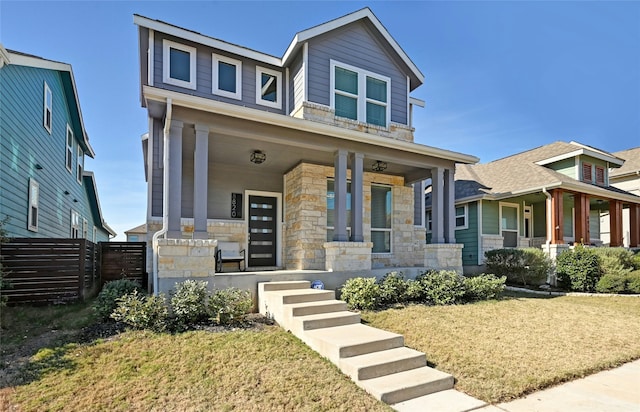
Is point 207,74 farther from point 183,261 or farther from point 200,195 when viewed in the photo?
point 183,261

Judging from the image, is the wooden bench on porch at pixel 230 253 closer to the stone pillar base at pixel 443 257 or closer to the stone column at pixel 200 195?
the stone column at pixel 200 195

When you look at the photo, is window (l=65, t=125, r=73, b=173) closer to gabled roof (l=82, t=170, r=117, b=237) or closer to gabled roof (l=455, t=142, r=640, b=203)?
gabled roof (l=82, t=170, r=117, b=237)

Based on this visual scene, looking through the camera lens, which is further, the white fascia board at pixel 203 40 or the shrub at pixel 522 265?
the shrub at pixel 522 265

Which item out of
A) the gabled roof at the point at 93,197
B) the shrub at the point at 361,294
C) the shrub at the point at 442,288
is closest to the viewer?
the shrub at the point at 361,294

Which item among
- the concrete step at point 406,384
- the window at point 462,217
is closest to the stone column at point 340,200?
the concrete step at point 406,384

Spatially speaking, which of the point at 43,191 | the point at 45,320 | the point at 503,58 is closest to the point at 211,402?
the point at 45,320

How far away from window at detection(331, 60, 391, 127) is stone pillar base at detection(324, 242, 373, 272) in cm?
371

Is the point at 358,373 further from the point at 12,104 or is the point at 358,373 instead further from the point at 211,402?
the point at 12,104

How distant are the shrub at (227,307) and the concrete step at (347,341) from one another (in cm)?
104

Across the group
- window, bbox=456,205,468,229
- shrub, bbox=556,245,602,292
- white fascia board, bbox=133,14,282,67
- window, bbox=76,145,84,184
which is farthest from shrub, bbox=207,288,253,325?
window, bbox=76,145,84,184

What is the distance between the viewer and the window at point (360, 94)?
914 centimetres

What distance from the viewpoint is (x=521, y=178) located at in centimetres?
1364

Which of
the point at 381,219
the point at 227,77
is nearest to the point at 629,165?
the point at 381,219

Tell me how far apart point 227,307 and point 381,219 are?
225 inches
